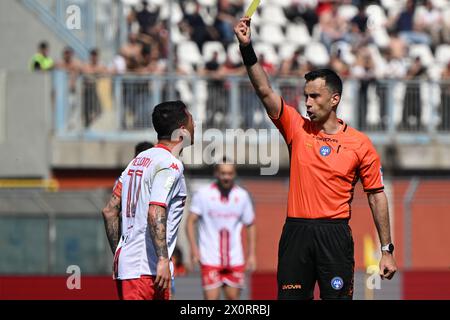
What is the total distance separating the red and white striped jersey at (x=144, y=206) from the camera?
28.2 ft

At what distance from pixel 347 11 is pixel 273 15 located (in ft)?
4.71

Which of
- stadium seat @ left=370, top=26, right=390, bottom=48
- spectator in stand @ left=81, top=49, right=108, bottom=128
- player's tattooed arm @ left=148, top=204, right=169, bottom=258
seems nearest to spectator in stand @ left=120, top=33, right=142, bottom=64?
spectator in stand @ left=81, top=49, right=108, bottom=128

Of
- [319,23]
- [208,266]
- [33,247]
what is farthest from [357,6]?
[208,266]

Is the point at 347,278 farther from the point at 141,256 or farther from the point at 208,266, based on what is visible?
the point at 208,266

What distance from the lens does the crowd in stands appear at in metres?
21.5

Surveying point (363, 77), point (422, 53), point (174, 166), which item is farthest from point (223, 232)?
point (422, 53)

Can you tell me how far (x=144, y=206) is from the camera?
870 cm

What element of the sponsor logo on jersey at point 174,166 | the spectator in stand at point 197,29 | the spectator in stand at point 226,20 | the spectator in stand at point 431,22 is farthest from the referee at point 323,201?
the spectator in stand at point 431,22

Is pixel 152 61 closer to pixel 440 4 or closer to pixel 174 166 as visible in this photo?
pixel 440 4

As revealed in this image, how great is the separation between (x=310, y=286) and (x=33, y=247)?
9846 millimetres

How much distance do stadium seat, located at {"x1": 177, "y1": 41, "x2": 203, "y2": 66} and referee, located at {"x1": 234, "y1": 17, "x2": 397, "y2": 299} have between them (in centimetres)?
1302

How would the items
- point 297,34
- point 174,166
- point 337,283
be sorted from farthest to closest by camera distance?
point 297,34, point 337,283, point 174,166

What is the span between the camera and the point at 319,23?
2358 cm

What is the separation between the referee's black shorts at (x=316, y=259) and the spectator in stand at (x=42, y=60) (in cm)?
1202
